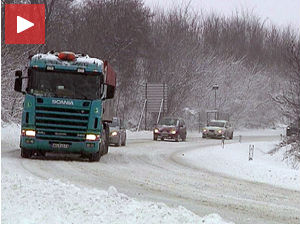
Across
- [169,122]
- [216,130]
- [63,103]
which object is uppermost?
[63,103]

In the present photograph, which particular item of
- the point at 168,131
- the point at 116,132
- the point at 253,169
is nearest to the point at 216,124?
the point at 168,131

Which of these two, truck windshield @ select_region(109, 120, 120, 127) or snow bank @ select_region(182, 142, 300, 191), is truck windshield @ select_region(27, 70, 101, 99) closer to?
snow bank @ select_region(182, 142, 300, 191)

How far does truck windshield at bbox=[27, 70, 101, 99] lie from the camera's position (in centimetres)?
1853

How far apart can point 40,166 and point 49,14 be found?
29.5 meters

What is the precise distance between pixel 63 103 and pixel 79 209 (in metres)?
10.0

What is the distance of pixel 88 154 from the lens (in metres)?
19.8

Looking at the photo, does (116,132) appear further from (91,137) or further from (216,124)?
(216,124)

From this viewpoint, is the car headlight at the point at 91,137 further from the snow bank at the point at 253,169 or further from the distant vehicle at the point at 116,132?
the distant vehicle at the point at 116,132

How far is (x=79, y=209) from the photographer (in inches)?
342

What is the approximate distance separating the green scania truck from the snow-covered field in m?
7.60

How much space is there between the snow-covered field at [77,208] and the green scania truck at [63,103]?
24.9ft

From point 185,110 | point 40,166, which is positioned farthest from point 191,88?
point 40,166

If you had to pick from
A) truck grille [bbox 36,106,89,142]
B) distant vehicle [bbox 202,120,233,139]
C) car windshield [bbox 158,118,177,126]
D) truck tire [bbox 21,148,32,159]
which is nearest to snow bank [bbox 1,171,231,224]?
truck grille [bbox 36,106,89,142]

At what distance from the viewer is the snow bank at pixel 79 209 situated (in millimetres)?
8023
